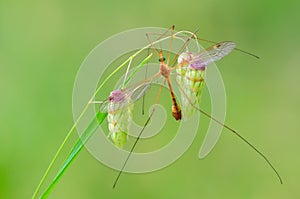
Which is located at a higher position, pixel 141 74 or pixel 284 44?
pixel 284 44

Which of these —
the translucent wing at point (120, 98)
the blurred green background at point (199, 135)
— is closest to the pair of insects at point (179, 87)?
the translucent wing at point (120, 98)

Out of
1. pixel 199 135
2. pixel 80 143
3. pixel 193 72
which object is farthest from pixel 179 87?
pixel 199 135

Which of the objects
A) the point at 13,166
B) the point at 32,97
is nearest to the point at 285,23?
the point at 32,97

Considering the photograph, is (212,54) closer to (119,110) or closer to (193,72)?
(193,72)

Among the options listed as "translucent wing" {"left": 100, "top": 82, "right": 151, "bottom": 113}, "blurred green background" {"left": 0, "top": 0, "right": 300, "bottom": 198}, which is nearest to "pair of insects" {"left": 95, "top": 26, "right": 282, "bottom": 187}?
"translucent wing" {"left": 100, "top": 82, "right": 151, "bottom": 113}

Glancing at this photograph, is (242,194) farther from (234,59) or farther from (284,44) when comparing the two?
(284,44)

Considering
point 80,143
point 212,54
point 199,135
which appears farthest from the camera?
point 199,135

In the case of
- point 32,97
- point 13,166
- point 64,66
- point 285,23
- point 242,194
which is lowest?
point 242,194

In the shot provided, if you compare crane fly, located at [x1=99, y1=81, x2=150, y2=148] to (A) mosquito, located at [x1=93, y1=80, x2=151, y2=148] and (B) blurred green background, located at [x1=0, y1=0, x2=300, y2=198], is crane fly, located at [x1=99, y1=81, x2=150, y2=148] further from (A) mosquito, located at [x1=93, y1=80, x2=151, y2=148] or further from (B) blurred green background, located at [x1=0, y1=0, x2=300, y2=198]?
(B) blurred green background, located at [x1=0, y1=0, x2=300, y2=198]
